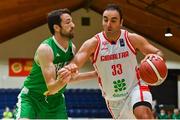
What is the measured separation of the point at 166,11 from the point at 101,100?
228 inches

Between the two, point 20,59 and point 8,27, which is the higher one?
point 8,27

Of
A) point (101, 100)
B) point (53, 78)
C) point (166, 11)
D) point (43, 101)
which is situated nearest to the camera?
point (53, 78)

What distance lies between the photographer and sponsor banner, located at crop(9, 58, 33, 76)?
19547 millimetres

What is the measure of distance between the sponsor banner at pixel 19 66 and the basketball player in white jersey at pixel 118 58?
49.5 ft

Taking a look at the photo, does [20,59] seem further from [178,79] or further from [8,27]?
[178,79]

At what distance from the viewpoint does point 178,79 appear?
20.3 m

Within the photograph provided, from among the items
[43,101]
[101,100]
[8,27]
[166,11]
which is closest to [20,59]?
[8,27]

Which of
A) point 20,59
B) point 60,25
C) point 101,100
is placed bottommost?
point 101,100

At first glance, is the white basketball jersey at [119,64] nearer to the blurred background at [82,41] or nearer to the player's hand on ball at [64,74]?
the player's hand on ball at [64,74]

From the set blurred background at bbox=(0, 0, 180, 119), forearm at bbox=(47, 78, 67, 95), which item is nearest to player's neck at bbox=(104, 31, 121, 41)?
forearm at bbox=(47, 78, 67, 95)

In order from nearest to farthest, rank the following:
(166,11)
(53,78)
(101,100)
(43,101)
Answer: (53,78) → (43,101) → (166,11) → (101,100)

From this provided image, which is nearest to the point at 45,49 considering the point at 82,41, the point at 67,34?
the point at 67,34

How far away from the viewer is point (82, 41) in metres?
19.8

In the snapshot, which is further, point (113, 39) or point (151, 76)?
point (113, 39)
